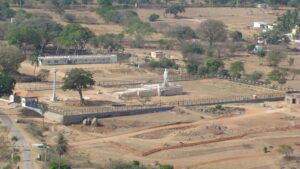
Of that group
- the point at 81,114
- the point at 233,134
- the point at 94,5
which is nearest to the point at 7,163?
the point at 81,114

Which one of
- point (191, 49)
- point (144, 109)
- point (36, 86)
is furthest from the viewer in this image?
point (191, 49)

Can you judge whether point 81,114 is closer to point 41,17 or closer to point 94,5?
point 41,17

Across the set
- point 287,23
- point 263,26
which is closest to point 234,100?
point 287,23

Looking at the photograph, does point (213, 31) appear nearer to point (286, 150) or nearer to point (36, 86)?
point (36, 86)

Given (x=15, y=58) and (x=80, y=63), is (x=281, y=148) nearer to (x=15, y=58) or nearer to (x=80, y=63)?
(x=15, y=58)

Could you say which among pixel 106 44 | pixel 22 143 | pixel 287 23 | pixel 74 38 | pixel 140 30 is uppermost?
pixel 287 23

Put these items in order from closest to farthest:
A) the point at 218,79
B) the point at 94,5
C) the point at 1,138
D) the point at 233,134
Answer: the point at 1,138, the point at 233,134, the point at 218,79, the point at 94,5

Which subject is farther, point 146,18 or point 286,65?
point 146,18

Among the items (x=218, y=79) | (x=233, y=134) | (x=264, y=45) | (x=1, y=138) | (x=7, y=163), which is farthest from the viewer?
(x=264, y=45)
